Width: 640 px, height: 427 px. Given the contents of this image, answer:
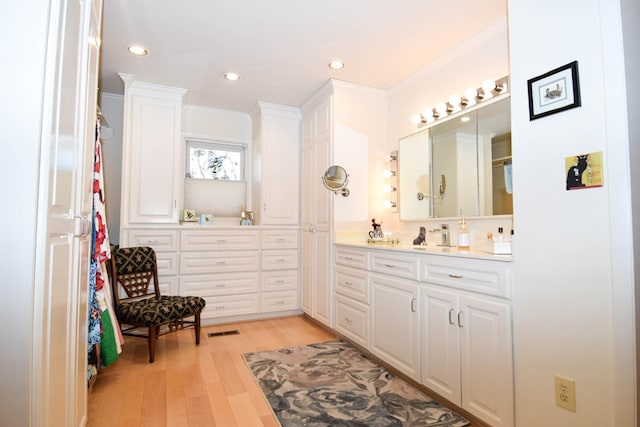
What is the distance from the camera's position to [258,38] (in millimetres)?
Result: 2479

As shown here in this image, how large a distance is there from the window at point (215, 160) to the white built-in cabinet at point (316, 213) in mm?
969

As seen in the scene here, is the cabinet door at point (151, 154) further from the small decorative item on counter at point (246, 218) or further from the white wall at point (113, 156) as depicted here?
the small decorative item on counter at point (246, 218)

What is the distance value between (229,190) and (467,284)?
3.19 meters

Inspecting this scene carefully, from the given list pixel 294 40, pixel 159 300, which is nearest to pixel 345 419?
pixel 159 300

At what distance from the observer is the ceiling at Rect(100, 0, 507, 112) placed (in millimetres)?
2129

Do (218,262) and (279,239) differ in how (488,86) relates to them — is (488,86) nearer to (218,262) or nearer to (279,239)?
(279,239)

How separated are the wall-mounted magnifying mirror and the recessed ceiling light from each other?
5.98 feet

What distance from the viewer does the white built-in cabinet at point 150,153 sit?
3199mm

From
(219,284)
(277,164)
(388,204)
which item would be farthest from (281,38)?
(219,284)

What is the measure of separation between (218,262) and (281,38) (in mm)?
2228

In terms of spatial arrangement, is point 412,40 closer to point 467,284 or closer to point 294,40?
point 294,40

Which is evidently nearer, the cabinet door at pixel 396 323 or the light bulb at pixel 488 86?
the cabinet door at pixel 396 323

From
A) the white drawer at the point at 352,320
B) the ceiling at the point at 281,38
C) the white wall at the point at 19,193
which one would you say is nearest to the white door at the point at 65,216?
the white wall at the point at 19,193

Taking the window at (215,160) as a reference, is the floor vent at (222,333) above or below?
below
